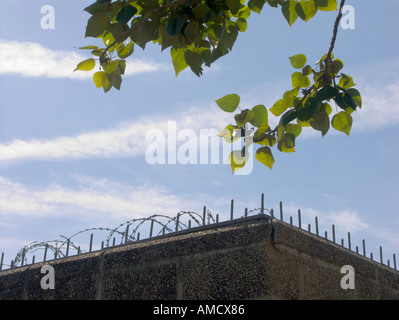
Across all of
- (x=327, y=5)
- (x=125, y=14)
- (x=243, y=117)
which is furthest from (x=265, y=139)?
(x=125, y=14)

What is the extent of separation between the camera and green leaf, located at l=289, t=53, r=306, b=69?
3201 millimetres

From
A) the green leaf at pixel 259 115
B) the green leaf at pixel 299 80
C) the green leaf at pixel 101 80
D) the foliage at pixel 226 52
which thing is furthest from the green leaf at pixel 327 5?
the green leaf at pixel 101 80

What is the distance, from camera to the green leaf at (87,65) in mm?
3023

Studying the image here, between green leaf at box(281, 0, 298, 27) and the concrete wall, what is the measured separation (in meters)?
1.26

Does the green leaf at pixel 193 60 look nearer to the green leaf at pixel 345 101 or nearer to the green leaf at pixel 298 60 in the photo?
the green leaf at pixel 298 60

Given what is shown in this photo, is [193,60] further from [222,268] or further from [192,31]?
[222,268]

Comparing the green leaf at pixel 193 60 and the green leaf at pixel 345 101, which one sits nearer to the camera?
the green leaf at pixel 345 101

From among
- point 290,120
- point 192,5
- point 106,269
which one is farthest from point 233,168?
point 106,269

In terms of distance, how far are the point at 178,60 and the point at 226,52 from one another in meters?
0.29

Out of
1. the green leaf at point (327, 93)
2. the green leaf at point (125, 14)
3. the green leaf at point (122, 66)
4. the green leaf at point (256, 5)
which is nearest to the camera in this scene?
the green leaf at point (125, 14)

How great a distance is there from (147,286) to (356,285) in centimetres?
166

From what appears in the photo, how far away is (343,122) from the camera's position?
10.3 ft

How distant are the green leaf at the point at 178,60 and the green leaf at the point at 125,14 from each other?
17.0 inches

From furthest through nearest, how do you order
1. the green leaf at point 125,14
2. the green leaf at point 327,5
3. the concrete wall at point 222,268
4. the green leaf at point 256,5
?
the concrete wall at point 222,268
the green leaf at point 256,5
the green leaf at point 327,5
the green leaf at point 125,14
